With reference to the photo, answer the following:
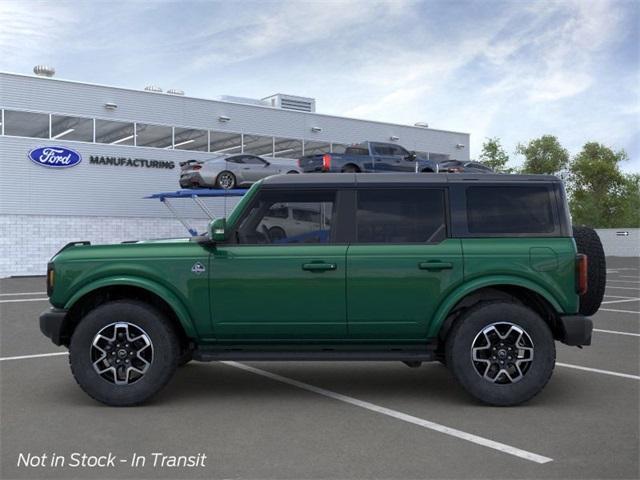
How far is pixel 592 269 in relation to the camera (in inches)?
237

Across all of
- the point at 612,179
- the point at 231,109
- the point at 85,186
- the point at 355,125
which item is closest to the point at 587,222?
the point at 612,179

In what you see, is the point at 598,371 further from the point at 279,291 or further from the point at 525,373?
the point at 279,291

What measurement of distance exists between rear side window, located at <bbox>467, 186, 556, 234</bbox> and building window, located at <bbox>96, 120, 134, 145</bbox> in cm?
2563

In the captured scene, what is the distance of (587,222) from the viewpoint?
70.1 meters

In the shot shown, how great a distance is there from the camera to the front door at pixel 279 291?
5664mm

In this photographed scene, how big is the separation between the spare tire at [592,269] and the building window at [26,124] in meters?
25.6

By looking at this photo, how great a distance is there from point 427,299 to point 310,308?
1.00 metres

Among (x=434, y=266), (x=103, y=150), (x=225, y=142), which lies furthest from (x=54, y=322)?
(x=225, y=142)

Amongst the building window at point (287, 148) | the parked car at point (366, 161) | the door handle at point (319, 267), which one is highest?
the building window at point (287, 148)

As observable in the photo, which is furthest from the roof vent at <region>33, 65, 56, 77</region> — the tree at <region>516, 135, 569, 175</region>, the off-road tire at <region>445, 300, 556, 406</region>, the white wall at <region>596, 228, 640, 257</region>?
the tree at <region>516, 135, 569, 175</region>

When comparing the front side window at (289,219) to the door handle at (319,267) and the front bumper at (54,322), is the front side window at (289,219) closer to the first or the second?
the door handle at (319,267)

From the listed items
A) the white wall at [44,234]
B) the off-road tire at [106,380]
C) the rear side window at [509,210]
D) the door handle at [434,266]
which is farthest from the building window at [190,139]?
the door handle at [434,266]

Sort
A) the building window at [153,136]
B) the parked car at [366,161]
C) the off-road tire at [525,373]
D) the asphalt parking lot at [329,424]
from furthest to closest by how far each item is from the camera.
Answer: the building window at [153,136], the parked car at [366,161], the off-road tire at [525,373], the asphalt parking lot at [329,424]

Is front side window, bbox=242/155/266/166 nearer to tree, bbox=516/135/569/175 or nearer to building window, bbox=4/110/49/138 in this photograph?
building window, bbox=4/110/49/138
